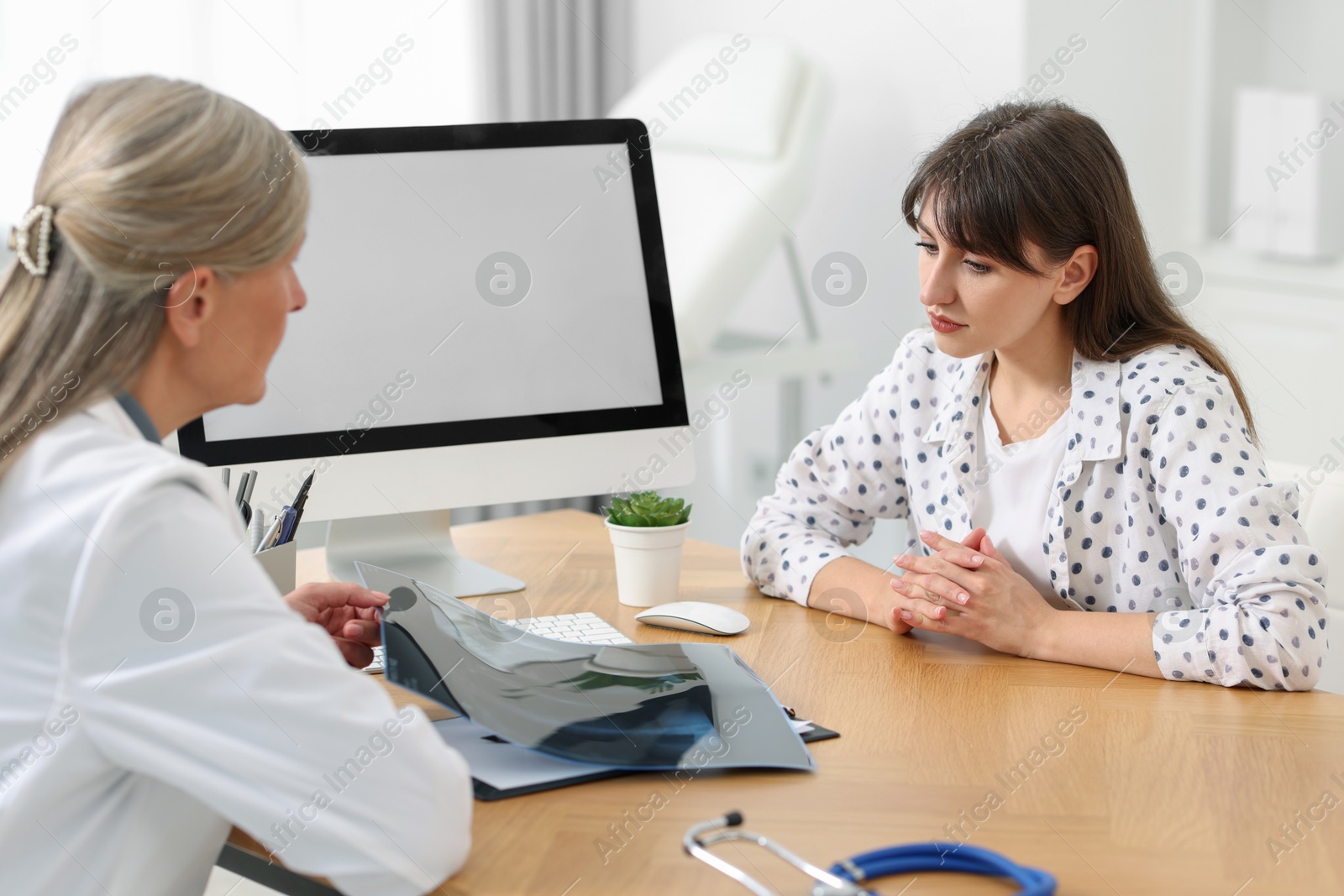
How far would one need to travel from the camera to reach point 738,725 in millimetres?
936

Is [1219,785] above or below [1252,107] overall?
below

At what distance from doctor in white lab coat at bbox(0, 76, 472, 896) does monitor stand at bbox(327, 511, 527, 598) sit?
60 centimetres

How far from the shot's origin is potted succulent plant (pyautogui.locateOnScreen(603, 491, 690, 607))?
1306 mm

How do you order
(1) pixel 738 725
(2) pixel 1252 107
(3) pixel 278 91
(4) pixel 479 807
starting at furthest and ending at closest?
(3) pixel 278 91 → (2) pixel 1252 107 → (1) pixel 738 725 → (4) pixel 479 807

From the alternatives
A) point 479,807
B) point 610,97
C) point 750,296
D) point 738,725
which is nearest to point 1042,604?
point 738,725

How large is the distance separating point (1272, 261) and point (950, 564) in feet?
4.56

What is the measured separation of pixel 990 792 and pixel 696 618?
43 centimetres

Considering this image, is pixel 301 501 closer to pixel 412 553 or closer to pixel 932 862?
pixel 412 553

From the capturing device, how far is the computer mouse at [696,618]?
1.22 meters

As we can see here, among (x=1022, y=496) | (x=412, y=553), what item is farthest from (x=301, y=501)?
(x=1022, y=496)

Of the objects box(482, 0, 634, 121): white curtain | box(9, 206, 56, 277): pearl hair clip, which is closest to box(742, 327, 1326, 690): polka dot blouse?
box(9, 206, 56, 277): pearl hair clip

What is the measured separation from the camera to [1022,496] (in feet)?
4.39

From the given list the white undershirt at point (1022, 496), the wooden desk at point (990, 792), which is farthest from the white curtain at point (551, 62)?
the wooden desk at point (990, 792)

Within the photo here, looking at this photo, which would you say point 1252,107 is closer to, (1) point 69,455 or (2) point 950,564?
(2) point 950,564
